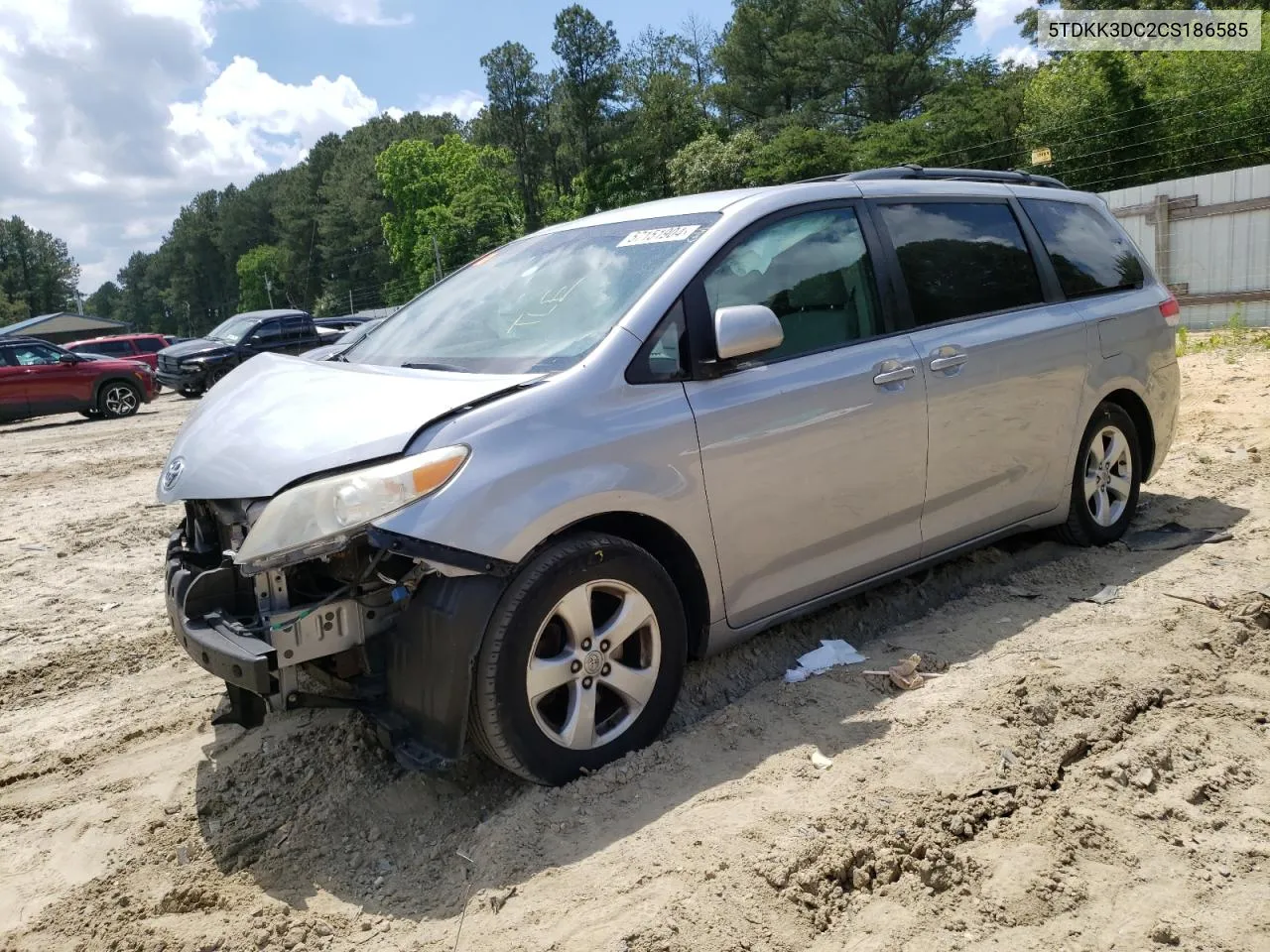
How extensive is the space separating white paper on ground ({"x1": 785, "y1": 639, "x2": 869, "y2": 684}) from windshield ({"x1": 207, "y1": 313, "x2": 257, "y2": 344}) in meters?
21.8

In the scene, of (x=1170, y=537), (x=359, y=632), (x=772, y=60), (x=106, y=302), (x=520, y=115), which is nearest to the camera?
(x=359, y=632)

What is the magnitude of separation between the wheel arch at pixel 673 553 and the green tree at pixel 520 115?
7013 centimetres

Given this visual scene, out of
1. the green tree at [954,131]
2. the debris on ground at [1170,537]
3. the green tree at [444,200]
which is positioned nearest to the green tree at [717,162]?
the green tree at [954,131]

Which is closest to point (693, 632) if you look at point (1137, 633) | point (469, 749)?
point (469, 749)

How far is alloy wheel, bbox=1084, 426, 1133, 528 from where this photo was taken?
17.3 feet

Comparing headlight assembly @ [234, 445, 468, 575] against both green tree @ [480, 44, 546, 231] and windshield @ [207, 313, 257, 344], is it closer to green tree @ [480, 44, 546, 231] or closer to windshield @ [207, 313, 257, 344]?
windshield @ [207, 313, 257, 344]

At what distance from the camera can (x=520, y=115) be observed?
70500 mm

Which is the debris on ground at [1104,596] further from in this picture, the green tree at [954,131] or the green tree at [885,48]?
the green tree at [885,48]

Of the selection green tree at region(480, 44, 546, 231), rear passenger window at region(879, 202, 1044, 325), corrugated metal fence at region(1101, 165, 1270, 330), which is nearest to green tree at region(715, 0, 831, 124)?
green tree at region(480, 44, 546, 231)

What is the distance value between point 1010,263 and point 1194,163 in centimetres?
2309

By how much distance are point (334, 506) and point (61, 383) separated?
1888cm

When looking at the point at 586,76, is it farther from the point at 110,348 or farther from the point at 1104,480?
the point at 1104,480

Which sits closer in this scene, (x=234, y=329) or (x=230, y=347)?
(x=230, y=347)

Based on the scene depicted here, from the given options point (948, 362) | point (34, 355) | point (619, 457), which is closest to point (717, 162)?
point (34, 355)
